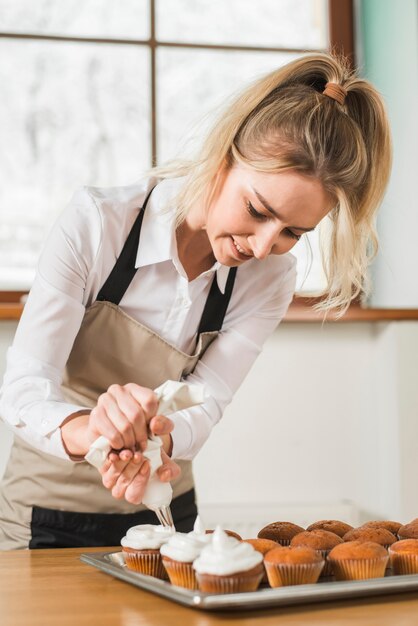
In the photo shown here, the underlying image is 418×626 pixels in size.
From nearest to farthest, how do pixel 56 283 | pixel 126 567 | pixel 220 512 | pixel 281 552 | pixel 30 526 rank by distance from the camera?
pixel 281 552
pixel 126 567
pixel 56 283
pixel 30 526
pixel 220 512

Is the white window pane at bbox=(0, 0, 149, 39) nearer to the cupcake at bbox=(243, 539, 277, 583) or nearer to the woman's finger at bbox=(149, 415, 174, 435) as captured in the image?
the woman's finger at bbox=(149, 415, 174, 435)

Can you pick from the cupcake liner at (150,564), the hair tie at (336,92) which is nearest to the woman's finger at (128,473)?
the cupcake liner at (150,564)

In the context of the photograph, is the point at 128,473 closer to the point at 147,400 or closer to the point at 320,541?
the point at 147,400

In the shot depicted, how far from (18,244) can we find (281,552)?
182cm

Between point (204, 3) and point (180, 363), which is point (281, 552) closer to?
point (180, 363)

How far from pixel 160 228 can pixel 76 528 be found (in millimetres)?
575

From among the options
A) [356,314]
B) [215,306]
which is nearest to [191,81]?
[356,314]

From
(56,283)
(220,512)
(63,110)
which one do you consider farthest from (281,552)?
(63,110)

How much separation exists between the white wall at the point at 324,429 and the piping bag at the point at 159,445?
1.35 meters

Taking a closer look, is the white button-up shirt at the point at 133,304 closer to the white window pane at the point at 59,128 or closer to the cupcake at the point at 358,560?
the cupcake at the point at 358,560

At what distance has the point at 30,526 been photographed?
60.8 inches

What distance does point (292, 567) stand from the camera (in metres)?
0.96

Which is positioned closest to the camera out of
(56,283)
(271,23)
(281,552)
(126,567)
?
(281,552)

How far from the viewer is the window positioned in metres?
2.61
